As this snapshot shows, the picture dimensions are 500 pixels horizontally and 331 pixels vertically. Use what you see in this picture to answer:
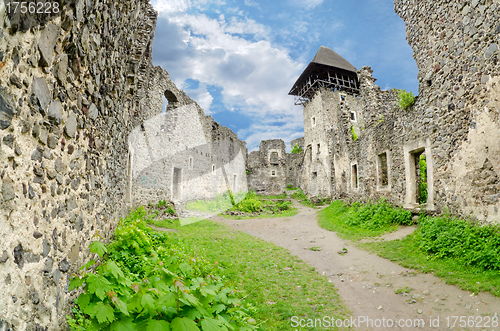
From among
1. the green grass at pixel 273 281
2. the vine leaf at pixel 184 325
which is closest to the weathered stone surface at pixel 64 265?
the vine leaf at pixel 184 325

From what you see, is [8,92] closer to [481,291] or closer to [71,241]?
[71,241]

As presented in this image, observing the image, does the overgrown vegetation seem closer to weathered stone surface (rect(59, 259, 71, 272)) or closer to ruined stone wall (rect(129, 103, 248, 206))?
weathered stone surface (rect(59, 259, 71, 272))

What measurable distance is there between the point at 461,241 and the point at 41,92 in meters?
7.62

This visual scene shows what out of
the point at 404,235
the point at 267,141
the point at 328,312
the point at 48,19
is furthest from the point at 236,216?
the point at 267,141

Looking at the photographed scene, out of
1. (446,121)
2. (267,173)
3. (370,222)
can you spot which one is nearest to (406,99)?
(446,121)

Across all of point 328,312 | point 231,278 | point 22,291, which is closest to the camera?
point 22,291

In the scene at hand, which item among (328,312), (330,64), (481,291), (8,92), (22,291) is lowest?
(328,312)

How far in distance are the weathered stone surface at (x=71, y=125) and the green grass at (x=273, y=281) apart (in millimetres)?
2806

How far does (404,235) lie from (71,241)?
8.29 m

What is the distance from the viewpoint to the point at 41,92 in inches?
73.3

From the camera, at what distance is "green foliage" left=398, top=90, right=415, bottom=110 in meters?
8.74

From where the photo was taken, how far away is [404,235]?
25.3ft

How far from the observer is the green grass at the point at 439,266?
172 inches

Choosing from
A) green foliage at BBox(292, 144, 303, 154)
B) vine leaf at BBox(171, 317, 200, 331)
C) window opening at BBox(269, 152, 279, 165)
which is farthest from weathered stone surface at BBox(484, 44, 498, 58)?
green foliage at BBox(292, 144, 303, 154)
